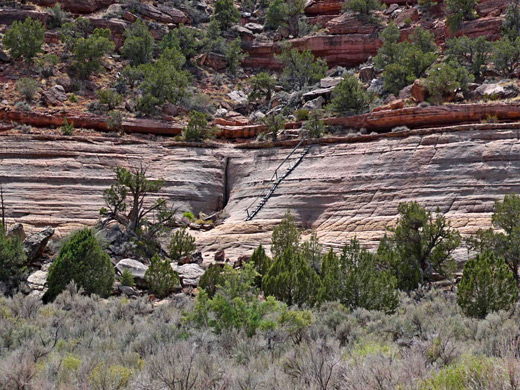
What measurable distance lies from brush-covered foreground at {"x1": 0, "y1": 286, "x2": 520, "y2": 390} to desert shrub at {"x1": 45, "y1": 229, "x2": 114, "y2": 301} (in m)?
2.74

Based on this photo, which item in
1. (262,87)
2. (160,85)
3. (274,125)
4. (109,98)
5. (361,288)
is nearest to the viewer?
(361,288)

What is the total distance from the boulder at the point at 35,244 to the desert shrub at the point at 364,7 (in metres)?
43.3

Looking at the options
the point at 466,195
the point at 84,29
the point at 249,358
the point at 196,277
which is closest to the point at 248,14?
the point at 84,29

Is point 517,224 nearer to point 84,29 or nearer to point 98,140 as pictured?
point 98,140

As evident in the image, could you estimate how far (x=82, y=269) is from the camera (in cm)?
1773

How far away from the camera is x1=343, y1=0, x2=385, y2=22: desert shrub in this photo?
56062mm

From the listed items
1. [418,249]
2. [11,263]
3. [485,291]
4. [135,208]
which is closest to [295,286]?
[485,291]

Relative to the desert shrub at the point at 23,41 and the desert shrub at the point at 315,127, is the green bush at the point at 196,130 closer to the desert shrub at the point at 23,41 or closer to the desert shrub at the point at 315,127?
the desert shrub at the point at 315,127

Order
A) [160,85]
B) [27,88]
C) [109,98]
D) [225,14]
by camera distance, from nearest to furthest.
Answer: [27,88] → [109,98] → [160,85] → [225,14]

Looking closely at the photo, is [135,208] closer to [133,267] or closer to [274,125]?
[133,267]

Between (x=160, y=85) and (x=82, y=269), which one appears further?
(x=160, y=85)

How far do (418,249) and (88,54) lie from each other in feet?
114

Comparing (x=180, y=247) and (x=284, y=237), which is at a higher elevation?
(x=284, y=237)

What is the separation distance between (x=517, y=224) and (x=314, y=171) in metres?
13.1
